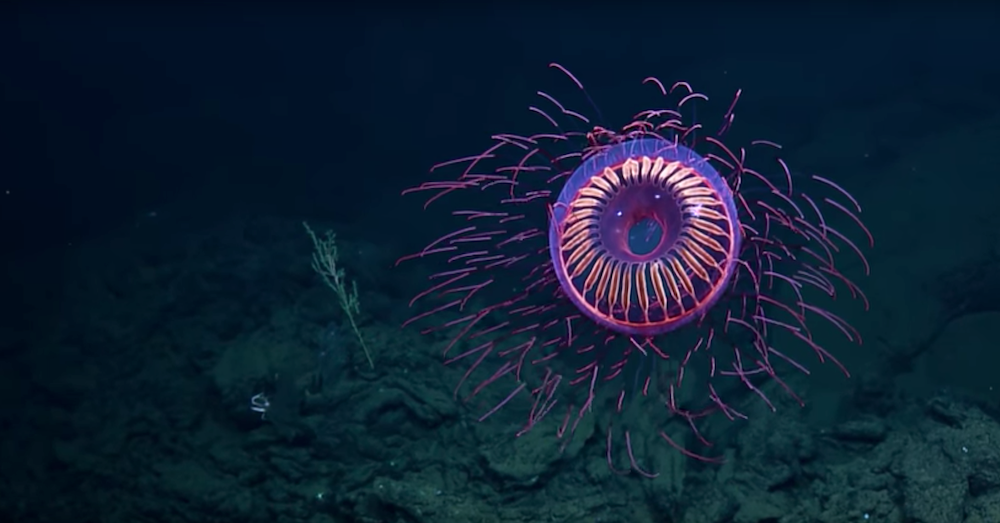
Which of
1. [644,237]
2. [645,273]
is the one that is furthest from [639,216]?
[644,237]

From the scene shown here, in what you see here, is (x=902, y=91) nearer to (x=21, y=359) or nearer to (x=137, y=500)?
(x=137, y=500)

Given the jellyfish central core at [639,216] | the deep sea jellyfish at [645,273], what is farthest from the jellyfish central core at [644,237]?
the jellyfish central core at [639,216]

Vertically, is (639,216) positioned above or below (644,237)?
above

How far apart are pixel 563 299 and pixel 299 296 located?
15.1ft

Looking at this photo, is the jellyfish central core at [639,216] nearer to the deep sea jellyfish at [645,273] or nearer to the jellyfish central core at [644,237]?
the deep sea jellyfish at [645,273]

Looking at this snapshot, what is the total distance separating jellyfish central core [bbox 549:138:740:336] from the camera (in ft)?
10.8

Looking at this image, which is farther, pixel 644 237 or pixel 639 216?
pixel 644 237

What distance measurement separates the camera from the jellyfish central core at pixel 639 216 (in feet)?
10.8

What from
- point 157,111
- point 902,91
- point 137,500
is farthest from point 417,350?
point 157,111

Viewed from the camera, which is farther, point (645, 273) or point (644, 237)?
point (644, 237)

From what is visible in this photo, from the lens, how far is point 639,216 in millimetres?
3674

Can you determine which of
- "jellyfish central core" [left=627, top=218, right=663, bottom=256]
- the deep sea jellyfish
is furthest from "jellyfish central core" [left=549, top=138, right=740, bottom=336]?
"jellyfish central core" [left=627, top=218, right=663, bottom=256]

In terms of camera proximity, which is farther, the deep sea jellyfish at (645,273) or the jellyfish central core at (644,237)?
the jellyfish central core at (644,237)

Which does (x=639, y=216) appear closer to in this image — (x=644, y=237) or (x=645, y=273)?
(x=645, y=273)
